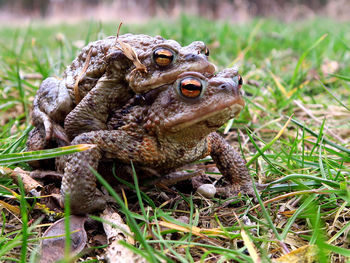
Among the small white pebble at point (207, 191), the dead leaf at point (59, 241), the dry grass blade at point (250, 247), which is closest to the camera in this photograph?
the dry grass blade at point (250, 247)

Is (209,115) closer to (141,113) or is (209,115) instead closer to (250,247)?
Result: (141,113)

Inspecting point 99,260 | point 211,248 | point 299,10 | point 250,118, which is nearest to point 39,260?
point 99,260

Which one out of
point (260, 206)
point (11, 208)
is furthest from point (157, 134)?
point (11, 208)

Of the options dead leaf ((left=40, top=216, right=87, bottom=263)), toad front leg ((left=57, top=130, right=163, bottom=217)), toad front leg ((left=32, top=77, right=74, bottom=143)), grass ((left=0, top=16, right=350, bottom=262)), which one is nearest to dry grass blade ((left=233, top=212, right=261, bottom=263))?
grass ((left=0, top=16, right=350, bottom=262))

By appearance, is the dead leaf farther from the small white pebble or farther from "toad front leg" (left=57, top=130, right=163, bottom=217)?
the small white pebble

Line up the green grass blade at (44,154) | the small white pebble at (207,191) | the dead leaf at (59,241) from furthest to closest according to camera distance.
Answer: the small white pebble at (207,191) → the green grass blade at (44,154) → the dead leaf at (59,241)

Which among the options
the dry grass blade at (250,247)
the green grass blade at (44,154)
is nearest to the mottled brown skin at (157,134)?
the green grass blade at (44,154)

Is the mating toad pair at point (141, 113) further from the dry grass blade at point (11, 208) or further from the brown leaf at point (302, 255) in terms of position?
the brown leaf at point (302, 255)
